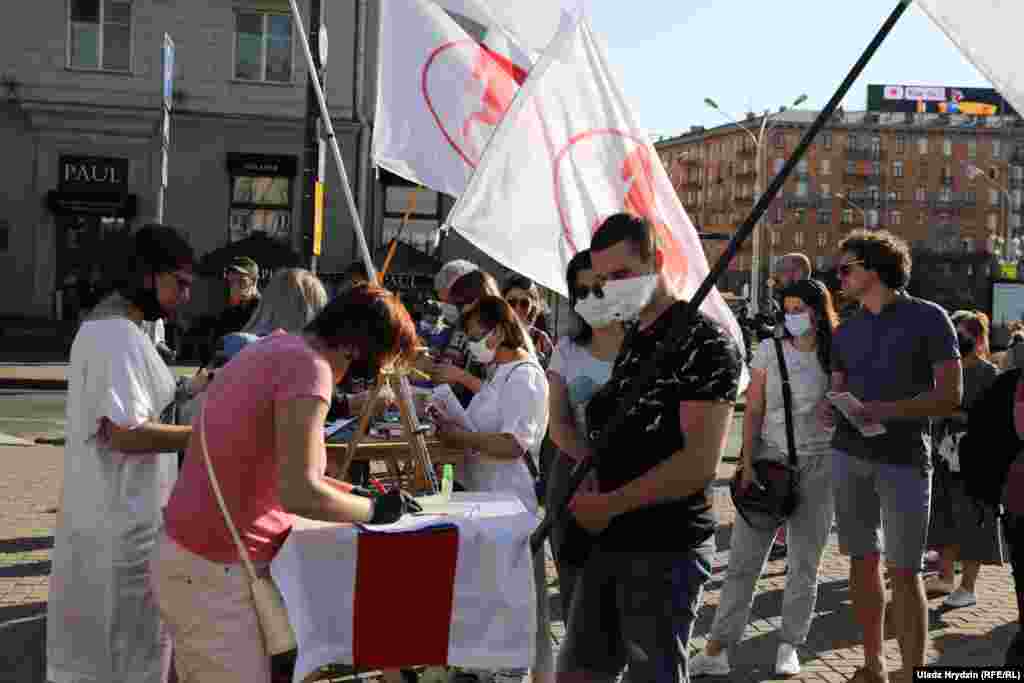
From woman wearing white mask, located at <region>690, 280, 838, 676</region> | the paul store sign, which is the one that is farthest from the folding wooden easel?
the paul store sign

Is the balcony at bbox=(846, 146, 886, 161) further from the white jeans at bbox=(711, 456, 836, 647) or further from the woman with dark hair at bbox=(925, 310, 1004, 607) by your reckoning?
the white jeans at bbox=(711, 456, 836, 647)

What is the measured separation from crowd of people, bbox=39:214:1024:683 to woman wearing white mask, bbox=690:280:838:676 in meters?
0.01

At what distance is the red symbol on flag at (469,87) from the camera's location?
6371 mm

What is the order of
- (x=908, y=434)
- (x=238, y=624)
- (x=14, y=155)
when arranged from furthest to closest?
(x=14, y=155) < (x=908, y=434) < (x=238, y=624)

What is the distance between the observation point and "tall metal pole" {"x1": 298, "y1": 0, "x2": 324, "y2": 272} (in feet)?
31.8

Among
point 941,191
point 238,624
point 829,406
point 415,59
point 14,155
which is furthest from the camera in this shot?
point 941,191

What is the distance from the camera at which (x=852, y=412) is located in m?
5.21

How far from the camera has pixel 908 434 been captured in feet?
17.2

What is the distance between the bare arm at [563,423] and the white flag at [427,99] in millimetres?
1969

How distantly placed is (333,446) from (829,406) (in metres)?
2.31

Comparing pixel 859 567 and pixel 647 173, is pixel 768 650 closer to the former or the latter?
pixel 859 567

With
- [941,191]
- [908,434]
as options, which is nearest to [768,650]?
[908,434]

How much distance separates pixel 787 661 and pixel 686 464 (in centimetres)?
290

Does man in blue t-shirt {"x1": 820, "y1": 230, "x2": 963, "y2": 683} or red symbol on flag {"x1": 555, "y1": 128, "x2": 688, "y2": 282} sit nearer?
man in blue t-shirt {"x1": 820, "y1": 230, "x2": 963, "y2": 683}
